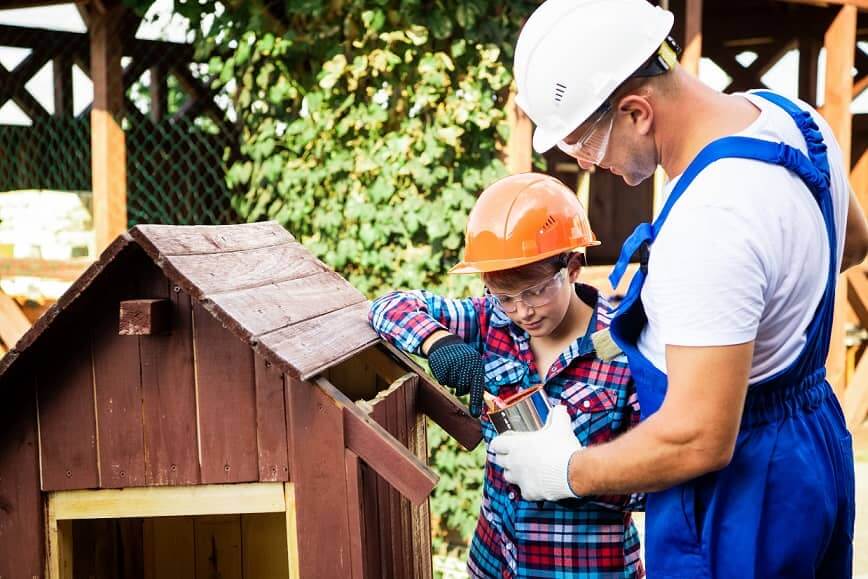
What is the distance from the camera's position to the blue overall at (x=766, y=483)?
5.47 feet

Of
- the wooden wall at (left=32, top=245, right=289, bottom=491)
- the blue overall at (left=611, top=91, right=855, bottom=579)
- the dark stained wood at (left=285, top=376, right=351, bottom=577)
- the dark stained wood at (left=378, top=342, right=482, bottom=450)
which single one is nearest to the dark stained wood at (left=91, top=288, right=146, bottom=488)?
the wooden wall at (left=32, top=245, right=289, bottom=491)

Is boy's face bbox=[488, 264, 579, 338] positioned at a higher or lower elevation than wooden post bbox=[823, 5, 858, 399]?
lower

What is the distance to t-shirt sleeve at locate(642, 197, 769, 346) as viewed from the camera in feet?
4.72

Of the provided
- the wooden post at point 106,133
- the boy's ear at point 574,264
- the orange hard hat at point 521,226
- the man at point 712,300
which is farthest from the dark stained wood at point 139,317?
the wooden post at point 106,133

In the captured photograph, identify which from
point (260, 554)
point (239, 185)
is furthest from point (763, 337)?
point (239, 185)

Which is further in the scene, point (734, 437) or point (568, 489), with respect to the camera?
point (568, 489)

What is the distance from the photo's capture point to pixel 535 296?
2.20 metres

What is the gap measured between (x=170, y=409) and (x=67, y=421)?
0.24 meters

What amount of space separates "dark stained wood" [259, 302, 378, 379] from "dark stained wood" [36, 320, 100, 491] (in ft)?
1.58

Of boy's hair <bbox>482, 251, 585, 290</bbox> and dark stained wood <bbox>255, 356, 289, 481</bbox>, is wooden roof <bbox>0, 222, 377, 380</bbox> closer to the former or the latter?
dark stained wood <bbox>255, 356, 289, 481</bbox>

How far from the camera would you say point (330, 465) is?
78.7 inches

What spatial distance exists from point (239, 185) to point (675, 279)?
4.54m

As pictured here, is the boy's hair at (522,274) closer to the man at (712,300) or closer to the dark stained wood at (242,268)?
the man at (712,300)

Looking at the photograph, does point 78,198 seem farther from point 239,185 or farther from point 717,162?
point 717,162
